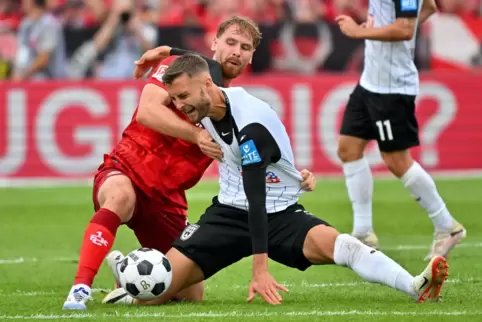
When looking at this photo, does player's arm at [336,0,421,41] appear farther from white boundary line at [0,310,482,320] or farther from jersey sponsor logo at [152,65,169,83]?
white boundary line at [0,310,482,320]

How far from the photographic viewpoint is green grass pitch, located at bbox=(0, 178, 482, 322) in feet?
20.3

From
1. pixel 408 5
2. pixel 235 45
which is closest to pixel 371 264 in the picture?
pixel 235 45

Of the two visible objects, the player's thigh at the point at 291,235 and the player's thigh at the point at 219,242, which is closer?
the player's thigh at the point at 291,235

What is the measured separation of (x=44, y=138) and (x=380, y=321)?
10945 mm

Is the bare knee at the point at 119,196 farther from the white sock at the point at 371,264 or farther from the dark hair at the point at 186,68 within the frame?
the white sock at the point at 371,264

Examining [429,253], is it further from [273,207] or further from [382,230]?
[273,207]

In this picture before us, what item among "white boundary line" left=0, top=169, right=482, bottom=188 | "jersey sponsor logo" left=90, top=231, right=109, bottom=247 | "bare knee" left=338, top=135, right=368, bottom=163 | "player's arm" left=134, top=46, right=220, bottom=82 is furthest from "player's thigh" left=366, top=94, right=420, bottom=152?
"white boundary line" left=0, top=169, right=482, bottom=188

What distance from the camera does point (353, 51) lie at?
56.3ft

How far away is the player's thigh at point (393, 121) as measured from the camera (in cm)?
909

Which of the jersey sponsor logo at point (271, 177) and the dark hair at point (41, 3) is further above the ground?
the dark hair at point (41, 3)

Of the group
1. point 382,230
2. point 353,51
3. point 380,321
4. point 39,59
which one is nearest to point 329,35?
point 353,51

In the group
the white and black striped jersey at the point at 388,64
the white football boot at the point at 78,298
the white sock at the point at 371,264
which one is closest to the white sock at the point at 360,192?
the white and black striped jersey at the point at 388,64

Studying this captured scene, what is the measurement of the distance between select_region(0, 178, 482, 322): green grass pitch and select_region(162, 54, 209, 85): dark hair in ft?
4.48

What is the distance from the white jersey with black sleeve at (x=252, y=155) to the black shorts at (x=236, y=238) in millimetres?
72
